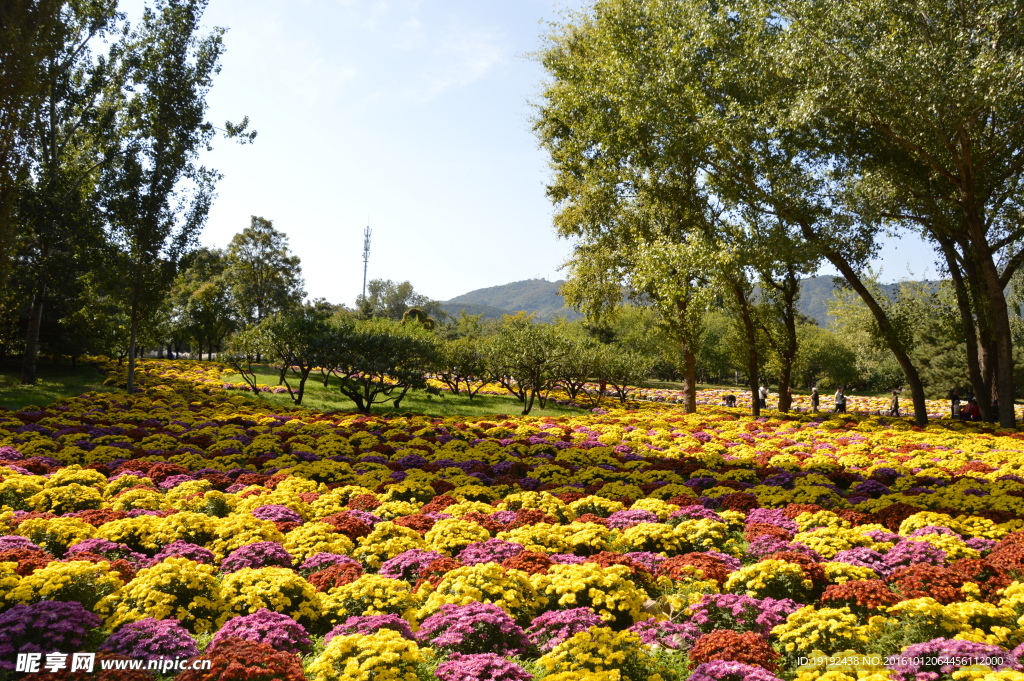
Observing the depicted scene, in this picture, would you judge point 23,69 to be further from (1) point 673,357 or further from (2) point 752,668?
(1) point 673,357

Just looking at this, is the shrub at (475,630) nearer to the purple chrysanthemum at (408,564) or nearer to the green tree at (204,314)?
the purple chrysanthemum at (408,564)

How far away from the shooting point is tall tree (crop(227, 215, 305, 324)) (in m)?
62.9

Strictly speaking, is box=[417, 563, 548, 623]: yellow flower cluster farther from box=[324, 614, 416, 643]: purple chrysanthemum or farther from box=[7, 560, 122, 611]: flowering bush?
box=[7, 560, 122, 611]: flowering bush

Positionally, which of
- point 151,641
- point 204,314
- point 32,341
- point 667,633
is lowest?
point 667,633

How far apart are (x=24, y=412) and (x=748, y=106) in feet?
79.1

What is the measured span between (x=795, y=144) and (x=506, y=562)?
1950 centimetres

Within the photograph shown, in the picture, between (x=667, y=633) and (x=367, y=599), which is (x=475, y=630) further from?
(x=667, y=633)

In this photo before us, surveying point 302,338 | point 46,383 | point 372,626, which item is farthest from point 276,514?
point 46,383

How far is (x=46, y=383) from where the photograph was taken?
26.5 meters

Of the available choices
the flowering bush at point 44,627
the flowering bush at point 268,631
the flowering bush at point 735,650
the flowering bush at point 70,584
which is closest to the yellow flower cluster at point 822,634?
the flowering bush at point 735,650

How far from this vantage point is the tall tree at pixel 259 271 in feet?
206

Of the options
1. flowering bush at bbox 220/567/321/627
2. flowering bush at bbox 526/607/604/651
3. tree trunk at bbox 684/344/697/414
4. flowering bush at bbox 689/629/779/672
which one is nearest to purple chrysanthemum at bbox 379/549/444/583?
flowering bush at bbox 220/567/321/627

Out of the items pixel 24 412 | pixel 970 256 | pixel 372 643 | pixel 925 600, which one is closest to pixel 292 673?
pixel 372 643

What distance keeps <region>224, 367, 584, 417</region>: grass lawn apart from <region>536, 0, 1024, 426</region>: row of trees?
8.72 meters
